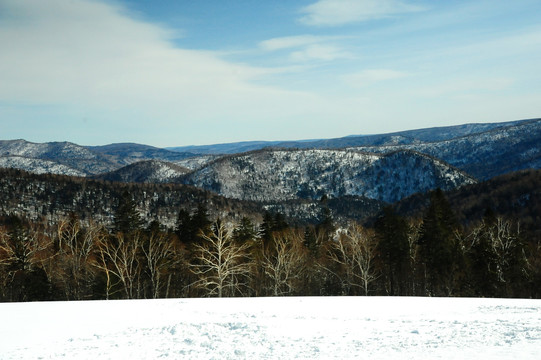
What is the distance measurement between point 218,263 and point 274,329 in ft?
78.7

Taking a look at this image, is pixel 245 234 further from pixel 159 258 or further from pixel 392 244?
pixel 392 244

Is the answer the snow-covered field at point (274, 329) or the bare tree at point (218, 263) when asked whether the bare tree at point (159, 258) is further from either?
the snow-covered field at point (274, 329)

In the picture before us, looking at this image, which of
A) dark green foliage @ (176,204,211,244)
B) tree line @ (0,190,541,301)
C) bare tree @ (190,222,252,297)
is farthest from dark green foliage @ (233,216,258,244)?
dark green foliage @ (176,204,211,244)

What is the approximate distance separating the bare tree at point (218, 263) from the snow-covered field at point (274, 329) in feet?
40.2

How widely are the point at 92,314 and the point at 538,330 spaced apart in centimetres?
2011

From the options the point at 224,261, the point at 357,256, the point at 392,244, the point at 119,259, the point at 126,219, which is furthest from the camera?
the point at 126,219

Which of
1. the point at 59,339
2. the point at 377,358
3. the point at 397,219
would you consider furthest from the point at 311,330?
the point at 397,219

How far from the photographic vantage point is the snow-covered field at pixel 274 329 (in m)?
13.4

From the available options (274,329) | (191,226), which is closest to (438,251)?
(191,226)

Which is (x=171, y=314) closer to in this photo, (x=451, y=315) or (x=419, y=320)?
(x=419, y=320)

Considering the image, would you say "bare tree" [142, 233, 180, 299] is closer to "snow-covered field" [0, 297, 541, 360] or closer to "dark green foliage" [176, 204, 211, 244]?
"dark green foliage" [176, 204, 211, 244]

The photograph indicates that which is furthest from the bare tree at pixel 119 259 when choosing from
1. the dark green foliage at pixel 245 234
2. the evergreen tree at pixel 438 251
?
the evergreen tree at pixel 438 251

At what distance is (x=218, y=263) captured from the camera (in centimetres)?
4000

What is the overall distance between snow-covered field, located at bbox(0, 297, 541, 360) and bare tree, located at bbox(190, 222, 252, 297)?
12.2m
